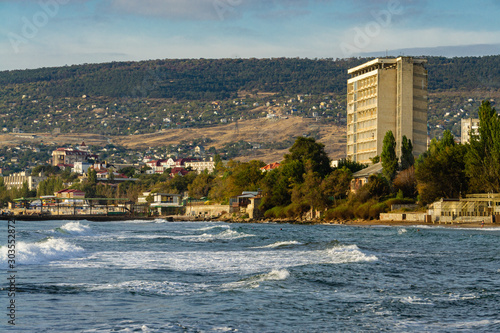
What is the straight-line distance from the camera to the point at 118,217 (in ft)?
593

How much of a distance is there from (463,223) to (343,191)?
35.6m

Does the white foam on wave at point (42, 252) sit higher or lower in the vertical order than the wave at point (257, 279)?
higher

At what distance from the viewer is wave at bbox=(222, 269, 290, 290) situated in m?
30.1

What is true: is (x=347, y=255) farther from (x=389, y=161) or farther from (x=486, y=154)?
(x=389, y=161)

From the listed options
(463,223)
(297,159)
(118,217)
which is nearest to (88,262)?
(463,223)

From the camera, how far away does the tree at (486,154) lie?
302ft

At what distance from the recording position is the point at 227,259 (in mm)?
42719

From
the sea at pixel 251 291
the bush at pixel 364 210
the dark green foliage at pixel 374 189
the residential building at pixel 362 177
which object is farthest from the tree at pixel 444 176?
the sea at pixel 251 291

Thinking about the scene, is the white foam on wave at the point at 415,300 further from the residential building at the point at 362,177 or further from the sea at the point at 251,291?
the residential building at the point at 362,177

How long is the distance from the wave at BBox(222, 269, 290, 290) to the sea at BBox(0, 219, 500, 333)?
49mm

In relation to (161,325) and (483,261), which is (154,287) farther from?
(483,261)

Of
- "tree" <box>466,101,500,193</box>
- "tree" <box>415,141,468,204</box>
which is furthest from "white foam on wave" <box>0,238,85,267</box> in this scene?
"tree" <box>415,141,468,204</box>

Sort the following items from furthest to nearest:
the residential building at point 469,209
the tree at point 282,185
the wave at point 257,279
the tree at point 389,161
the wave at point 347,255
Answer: the tree at point 282,185 → the tree at point 389,161 → the residential building at point 469,209 → the wave at point 347,255 → the wave at point 257,279

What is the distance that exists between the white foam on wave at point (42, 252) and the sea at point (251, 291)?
10cm
